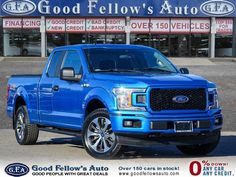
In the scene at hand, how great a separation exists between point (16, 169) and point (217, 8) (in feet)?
145

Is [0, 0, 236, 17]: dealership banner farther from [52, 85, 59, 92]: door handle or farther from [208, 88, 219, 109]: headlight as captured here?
[208, 88, 219, 109]: headlight

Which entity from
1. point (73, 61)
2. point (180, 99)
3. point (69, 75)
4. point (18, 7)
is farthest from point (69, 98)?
point (18, 7)

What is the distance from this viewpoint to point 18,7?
4962cm

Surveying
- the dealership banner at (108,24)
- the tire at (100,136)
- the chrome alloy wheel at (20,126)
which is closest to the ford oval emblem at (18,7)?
the dealership banner at (108,24)

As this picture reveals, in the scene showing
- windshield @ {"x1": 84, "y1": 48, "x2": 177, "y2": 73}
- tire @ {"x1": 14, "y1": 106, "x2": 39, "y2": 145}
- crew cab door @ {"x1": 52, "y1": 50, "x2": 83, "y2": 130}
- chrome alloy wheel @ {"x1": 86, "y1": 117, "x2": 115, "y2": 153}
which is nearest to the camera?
chrome alloy wheel @ {"x1": 86, "y1": 117, "x2": 115, "y2": 153}

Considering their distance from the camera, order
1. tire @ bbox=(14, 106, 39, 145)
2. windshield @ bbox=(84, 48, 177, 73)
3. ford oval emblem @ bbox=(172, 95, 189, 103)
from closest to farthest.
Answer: ford oval emblem @ bbox=(172, 95, 189, 103), windshield @ bbox=(84, 48, 177, 73), tire @ bbox=(14, 106, 39, 145)

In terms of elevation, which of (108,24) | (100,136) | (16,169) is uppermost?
(108,24)

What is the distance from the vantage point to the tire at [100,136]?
866cm

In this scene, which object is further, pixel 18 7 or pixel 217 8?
pixel 217 8

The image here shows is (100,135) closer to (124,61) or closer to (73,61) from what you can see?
(124,61)

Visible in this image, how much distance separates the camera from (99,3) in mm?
49656

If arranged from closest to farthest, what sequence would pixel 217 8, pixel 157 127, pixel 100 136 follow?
pixel 157 127, pixel 100 136, pixel 217 8

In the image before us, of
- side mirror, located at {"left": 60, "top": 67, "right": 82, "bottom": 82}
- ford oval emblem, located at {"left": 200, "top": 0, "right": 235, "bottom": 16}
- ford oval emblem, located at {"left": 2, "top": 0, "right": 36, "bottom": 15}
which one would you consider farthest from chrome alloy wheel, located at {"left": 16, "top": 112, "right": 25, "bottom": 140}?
ford oval emblem, located at {"left": 200, "top": 0, "right": 235, "bottom": 16}

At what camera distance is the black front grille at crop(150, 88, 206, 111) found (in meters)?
8.48
